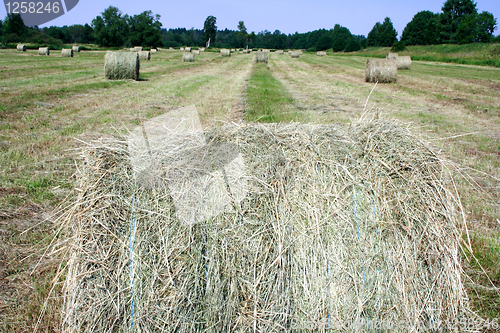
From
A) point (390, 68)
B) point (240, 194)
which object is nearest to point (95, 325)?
point (240, 194)

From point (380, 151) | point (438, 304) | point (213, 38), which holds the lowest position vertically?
point (438, 304)

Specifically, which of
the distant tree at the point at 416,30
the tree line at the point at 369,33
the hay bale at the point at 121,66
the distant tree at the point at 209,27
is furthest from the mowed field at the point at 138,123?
the distant tree at the point at 209,27

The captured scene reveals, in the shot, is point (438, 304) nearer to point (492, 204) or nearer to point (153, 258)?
point (153, 258)

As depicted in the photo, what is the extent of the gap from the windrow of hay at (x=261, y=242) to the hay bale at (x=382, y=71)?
15517 millimetres

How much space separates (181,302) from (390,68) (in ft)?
57.1

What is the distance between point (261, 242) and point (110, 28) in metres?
91.0

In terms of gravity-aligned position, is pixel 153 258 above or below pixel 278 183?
below

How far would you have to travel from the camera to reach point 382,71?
55.0 ft

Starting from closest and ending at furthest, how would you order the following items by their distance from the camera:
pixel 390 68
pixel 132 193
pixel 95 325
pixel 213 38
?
pixel 95 325, pixel 132 193, pixel 390 68, pixel 213 38

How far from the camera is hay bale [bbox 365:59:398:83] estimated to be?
54.9 ft

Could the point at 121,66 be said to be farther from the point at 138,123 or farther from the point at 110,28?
the point at 110,28

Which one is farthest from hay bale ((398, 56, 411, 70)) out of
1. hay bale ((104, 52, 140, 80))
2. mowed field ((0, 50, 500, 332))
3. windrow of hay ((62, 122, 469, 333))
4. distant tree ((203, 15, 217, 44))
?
distant tree ((203, 15, 217, 44))

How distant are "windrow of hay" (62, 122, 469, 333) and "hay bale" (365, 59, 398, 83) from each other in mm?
15517

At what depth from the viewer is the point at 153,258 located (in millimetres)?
2406
